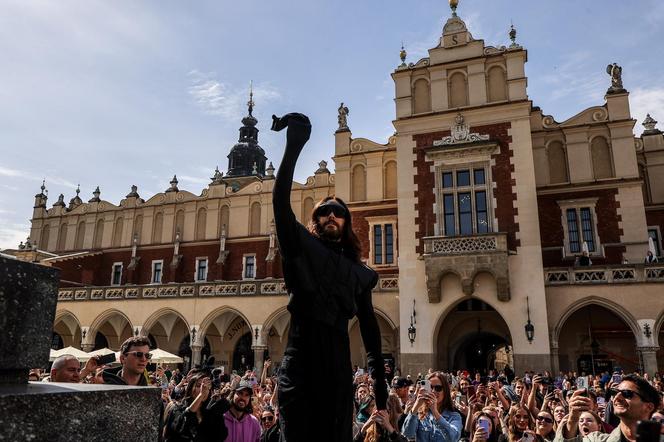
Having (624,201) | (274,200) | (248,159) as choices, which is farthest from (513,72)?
(248,159)

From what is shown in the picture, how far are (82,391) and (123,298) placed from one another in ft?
88.7

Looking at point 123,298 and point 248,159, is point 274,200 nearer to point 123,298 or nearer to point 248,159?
point 123,298

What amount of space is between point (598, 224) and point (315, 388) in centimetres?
2154

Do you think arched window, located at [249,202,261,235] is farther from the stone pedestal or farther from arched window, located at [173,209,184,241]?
the stone pedestal

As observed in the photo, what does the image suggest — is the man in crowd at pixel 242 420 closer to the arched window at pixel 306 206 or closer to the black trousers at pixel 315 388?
the black trousers at pixel 315 388

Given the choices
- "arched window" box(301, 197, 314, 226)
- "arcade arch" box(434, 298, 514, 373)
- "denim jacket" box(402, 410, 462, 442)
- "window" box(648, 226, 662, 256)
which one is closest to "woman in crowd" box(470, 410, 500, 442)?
"denim jacket" box(402, 410, 462, 442)

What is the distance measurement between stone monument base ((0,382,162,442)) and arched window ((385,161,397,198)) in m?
22.7

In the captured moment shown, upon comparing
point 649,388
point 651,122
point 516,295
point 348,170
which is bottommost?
point 649,388

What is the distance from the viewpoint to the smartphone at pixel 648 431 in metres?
1.30

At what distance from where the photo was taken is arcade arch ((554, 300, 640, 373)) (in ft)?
64.1

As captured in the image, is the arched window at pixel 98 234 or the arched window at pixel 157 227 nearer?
the arched window at pixel 157 227

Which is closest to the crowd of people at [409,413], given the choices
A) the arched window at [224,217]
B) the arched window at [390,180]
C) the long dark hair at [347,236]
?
the long dark hair at [347,236]

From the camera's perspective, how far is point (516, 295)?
18.9m

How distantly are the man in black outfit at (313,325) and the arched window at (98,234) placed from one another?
34583mm
